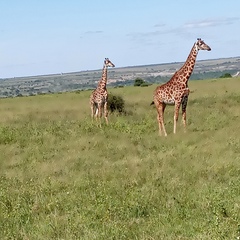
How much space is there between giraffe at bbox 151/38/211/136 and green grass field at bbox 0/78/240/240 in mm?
573

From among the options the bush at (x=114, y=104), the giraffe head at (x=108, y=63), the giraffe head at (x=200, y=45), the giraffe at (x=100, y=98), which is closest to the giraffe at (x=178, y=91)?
the giraffe head at (x=200, y=45)

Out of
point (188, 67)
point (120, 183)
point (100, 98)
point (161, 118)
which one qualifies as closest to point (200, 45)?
point (188, 67)

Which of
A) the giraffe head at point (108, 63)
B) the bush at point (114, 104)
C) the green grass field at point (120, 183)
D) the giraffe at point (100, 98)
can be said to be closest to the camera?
the green grass field at point (120, 183)

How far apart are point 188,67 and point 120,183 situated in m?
7.55

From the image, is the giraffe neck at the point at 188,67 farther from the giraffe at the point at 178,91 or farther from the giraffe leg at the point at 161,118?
the giraffe leg at the point at 161,118

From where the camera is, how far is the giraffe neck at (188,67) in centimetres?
1544

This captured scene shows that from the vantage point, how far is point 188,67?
15.6 meters

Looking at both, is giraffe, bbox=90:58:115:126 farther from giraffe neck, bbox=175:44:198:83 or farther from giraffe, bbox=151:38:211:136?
giraffe neck, bbox=175:44:198:83

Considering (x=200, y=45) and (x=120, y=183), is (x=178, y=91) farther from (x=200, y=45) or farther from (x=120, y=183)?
(x=120, y=183)

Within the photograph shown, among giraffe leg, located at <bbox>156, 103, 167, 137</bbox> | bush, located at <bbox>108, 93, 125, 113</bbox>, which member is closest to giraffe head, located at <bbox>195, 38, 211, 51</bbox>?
giraffe leg, located at <bbox>156, 103, 167, 137</bbox>

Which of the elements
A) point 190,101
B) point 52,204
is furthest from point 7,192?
point 190,101

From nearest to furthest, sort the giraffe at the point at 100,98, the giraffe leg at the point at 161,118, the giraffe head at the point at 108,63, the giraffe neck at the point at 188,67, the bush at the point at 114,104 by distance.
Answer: the giraffe leg at the point at 161,118
the giraffe neck at the point at 188,67
the giraffe at the point at 100,98
the giraffe head at the point at 108,63
the bush at the point at 114,104

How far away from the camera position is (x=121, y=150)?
39.8ft

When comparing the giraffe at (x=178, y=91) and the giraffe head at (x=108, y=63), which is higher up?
the giraffe head at (x=108, y=63)
